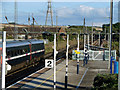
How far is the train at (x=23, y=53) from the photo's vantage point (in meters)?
12.9

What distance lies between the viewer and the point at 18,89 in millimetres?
10930

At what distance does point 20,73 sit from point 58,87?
395 cm

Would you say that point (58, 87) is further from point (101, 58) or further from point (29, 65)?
point (101, 58)

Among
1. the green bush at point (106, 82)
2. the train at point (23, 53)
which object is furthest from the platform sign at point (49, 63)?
the train at point (23, 53)

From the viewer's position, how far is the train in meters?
12.9

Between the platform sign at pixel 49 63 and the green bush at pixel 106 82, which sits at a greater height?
the platform sign at pixel 49 63

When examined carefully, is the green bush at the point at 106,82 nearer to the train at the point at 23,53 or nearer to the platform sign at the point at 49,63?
the platform sign at the point at 49,63

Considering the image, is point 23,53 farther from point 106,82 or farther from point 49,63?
point 106,82

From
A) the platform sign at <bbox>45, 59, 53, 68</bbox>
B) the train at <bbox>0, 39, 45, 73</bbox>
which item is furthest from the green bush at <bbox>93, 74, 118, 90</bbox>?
the train at <bbox>0, 39, 45, 73</bbox>

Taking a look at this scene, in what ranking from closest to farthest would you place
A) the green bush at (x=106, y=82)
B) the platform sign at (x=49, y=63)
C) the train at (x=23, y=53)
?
the green bush at (x=106, y=82) < the platform sign at (x=49, y=63) < the train at (x=23, y=53)

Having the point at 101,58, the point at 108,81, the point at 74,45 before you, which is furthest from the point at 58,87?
the point at 74,45

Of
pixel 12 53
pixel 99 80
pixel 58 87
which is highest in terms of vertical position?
pixel 12 53

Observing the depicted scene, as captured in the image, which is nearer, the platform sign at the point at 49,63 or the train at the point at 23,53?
the platform sign at the point at 49,63

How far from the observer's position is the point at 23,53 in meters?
15.3
